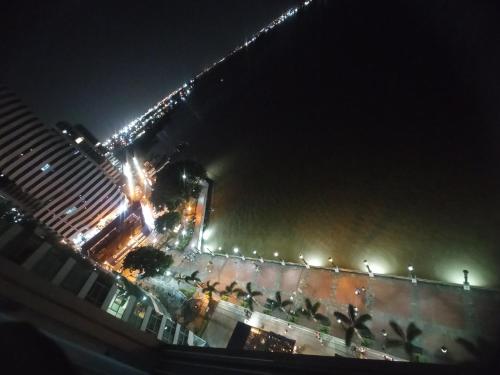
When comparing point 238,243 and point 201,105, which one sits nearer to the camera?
point 238,243

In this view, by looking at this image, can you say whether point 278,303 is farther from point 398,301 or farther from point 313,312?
point 398,301

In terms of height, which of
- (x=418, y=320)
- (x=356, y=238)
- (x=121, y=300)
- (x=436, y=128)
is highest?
(x=436, y=128)

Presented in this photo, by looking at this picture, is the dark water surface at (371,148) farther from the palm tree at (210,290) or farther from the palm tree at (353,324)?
the palm tree at (210,290)

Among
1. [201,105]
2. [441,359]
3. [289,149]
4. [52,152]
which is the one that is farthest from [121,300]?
[201,105]

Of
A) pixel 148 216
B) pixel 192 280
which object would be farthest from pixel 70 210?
pixel 192 280

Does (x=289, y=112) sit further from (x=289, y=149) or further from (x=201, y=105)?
(x=201, y=105)

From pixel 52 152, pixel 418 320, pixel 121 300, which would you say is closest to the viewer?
pixel 121 300

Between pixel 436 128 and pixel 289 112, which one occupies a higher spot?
pixel 289 112

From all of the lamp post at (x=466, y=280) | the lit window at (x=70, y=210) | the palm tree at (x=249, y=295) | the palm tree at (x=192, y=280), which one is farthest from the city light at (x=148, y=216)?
the lamp post at (x=466, y=280)
